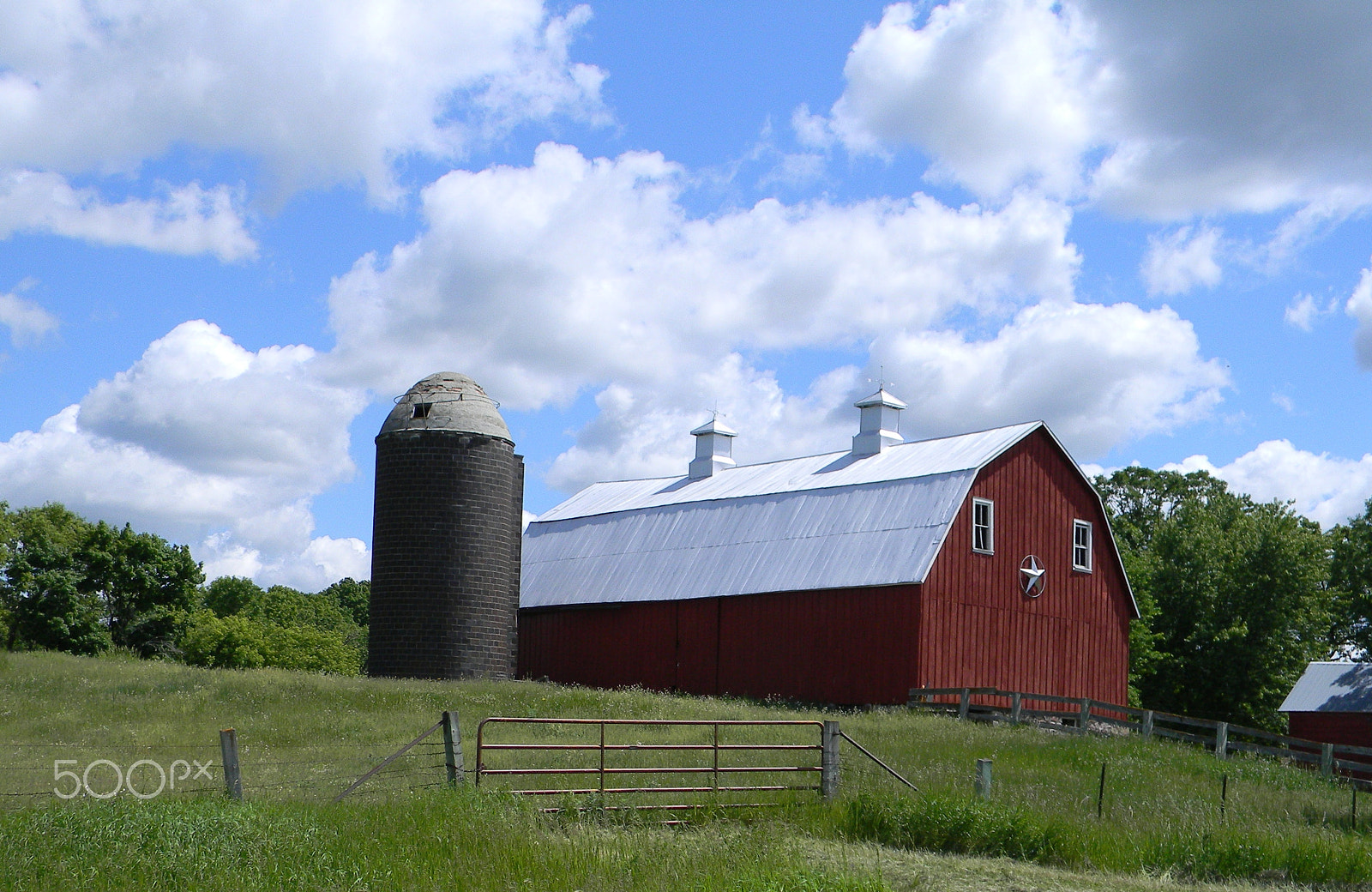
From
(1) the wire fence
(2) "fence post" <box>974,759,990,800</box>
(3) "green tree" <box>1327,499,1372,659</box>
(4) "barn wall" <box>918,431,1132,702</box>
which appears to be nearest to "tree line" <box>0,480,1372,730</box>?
(3) "green tree" <box>1327,499,1372,659</box>

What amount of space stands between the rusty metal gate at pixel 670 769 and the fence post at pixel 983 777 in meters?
1.77

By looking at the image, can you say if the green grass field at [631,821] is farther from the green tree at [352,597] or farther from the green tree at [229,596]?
the green tree at [352,597]

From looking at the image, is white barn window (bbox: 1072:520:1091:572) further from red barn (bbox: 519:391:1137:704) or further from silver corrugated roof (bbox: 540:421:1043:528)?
silver corrugated roof (bbox: 540:421:1043:528)

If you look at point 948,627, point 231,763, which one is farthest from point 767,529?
point 231,763

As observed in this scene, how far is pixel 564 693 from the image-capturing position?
92.2ft

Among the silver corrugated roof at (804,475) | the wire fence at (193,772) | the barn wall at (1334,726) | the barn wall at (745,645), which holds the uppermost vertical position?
the silver corrugated roof at (804,475)

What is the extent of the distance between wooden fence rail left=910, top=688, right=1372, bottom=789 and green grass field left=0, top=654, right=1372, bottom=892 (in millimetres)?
727

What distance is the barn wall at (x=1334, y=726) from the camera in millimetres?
40000

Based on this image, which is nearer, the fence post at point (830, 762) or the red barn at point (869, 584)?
the fence post at point (830, 762)

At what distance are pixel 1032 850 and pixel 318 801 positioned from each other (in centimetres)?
789

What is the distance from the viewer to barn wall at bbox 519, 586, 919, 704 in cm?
3019

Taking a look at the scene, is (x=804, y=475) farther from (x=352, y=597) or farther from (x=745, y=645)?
(x=352, y=597)

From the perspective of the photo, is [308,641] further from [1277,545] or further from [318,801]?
[318,801]

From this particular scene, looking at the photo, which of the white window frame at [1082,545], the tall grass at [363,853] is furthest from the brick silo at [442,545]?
the tall grass at [363,853]
